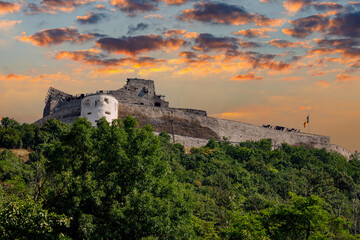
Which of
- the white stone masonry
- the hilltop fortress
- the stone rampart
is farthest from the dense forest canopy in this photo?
the stone rampart

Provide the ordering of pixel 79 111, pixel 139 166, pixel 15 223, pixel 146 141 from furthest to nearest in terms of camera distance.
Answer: pixel 79 111 < pixel 146 141 < pixel 139 166 < pixel 15 223

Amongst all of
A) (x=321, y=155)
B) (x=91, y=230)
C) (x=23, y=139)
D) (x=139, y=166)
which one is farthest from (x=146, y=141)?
(x=321, y=155)

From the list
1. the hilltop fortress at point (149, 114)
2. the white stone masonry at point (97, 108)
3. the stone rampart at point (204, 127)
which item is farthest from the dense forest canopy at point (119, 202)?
the stone rampart at point (204, 127)

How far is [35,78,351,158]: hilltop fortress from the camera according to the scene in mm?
51219

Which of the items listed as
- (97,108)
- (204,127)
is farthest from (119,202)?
(204,127)

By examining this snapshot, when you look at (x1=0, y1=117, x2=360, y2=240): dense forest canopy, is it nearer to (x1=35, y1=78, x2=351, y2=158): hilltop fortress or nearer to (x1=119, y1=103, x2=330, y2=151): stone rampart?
(x1=35, y1=78, x2=351, y2=158): hilltop fortress

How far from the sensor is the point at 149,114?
57.9 meters

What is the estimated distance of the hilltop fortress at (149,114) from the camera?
51219mm

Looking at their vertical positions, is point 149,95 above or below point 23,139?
above

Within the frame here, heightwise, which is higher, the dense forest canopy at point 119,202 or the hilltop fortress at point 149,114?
the hilltop fortress at point 149,114

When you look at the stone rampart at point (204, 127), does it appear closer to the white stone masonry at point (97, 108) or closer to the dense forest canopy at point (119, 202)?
the white stone masonry at point (97, 108)

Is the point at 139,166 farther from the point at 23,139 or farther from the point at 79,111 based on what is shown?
the point at 79,111

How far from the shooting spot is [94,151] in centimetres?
2336

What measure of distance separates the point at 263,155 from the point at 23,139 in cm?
2928
